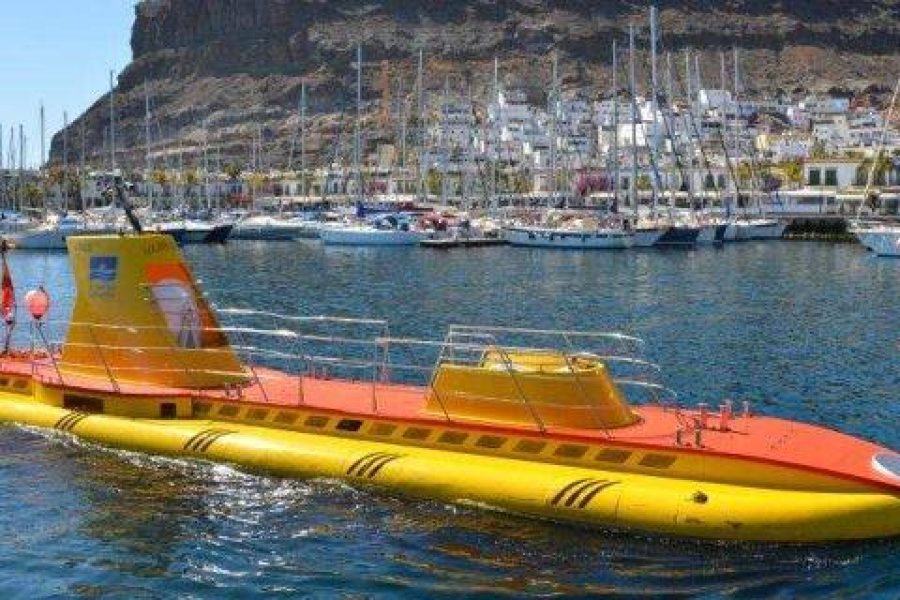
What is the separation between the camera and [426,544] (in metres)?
17.4

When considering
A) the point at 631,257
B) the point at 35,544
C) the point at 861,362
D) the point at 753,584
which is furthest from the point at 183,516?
the point at 631,257

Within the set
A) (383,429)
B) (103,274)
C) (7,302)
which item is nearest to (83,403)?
(103,274)

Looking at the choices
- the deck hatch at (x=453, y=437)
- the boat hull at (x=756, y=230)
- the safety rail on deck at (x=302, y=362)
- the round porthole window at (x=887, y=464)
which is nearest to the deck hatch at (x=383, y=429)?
the safety rail on deck at (x=302, y=362)

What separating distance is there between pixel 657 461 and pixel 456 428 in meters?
3.32

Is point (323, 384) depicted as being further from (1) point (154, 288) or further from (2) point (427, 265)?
(2) point (427, 265)

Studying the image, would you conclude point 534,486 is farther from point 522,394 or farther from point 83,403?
point 83,403

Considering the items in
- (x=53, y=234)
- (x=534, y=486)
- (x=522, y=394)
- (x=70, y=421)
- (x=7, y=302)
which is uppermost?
(x=53, y=234)

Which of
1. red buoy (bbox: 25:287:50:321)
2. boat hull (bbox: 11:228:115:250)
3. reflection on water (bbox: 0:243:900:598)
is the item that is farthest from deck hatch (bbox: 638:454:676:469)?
boat hull (bbox: 11:228:115:250)

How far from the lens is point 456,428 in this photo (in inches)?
754

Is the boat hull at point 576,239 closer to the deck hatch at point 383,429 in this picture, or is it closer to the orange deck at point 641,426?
the orange deck at point 641,426

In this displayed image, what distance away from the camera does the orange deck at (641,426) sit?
55.8ft

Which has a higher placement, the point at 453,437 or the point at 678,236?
the point at 678,236

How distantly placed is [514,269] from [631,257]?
13.0 meters

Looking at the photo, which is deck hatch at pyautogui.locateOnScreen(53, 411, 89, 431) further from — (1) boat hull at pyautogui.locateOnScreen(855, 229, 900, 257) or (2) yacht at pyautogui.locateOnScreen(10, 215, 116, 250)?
(2) yacht at pyautogui.locateOnScreen(10, 215, 116, 250)
